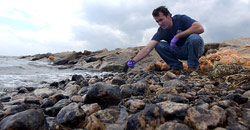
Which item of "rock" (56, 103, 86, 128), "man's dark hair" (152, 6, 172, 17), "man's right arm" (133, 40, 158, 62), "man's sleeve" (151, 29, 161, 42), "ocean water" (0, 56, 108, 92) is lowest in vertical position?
"ocean water" (0, 56, 108, 92)

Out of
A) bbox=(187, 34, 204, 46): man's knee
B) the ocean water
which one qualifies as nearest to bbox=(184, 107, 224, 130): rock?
bbox=(187, 34, 204, 46): man's knee

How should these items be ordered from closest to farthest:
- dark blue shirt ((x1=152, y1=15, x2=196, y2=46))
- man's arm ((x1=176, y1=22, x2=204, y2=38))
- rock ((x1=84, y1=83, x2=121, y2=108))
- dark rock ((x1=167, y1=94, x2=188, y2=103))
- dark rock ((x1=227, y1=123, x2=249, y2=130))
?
dark rock ((x1=227, y1=123, x2=249, y2=130)) < dark rock ((x1=167, y1=94, x2=188, y2=103)) < rock ((x1=84, y1=83, x2=121, y2=108)) < man's arm ((x1=176, y1=22, x2=204, y2=38)) < dark blue shirt ((x1=152, y1=15, x2=196, y2=46))

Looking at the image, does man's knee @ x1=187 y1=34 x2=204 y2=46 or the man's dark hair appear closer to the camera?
man's knee @ x1=187 y1=34 x2=204 y2=46

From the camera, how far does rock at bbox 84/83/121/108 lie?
5.62ft

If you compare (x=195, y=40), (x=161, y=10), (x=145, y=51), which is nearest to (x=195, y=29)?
(x=195, y=40)

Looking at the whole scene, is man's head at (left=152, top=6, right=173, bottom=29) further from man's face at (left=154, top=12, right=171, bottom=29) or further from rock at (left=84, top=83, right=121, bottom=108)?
rock at (left=84, top=83, right=121, bottom=108)

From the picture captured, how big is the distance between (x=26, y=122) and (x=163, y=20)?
3.24 m

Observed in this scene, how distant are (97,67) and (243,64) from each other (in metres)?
7.47

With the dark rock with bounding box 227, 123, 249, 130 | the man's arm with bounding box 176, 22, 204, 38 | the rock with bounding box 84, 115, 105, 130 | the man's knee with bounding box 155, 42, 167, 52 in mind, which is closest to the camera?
the dark rock with bounding box 227, 123, 249, 130

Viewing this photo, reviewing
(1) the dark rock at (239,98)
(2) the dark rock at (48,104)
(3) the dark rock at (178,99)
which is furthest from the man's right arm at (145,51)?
(1) the dark rock at (239,98)

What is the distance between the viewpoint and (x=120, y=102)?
1798 millimetres

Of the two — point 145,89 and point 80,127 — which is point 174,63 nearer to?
point 145,89

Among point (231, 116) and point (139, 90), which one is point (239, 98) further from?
point (139, 90)

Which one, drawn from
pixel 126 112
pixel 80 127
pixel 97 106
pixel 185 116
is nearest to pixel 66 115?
pixel 80 127
